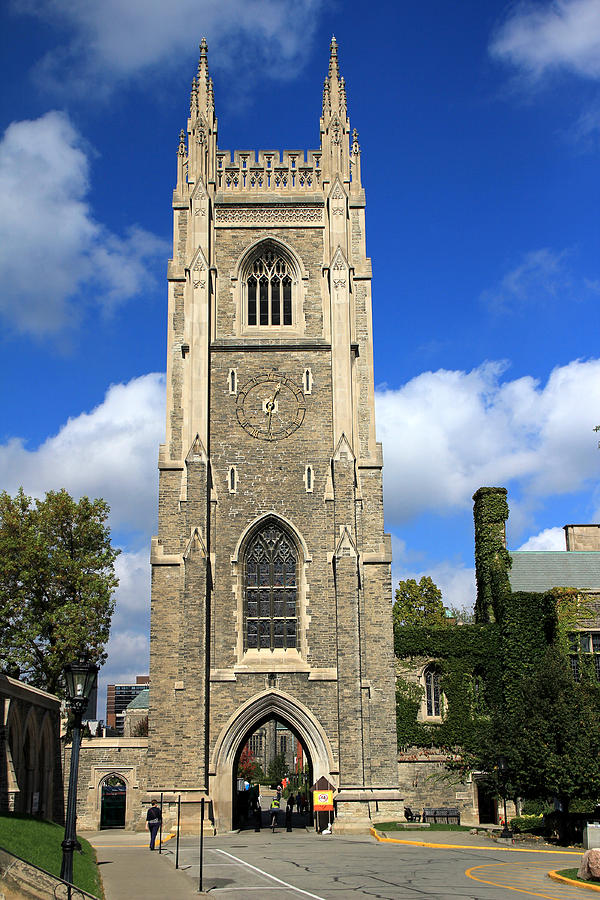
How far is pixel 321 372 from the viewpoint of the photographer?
1341 inches

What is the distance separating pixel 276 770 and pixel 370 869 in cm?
6111

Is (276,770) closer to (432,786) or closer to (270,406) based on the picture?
(432,786)

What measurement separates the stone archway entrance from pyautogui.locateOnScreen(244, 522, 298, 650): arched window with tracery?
6.35ft

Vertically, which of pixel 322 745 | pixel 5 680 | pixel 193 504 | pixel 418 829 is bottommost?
pixel 418 829

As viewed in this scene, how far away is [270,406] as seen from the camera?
33.7 metres

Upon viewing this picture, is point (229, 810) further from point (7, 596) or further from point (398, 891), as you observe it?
point (398, 891)

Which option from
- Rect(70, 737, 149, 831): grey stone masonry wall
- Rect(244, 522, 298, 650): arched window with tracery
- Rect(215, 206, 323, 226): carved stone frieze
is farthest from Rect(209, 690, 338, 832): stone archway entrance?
Rect(215, 206, 323, 226): carved stone frieze

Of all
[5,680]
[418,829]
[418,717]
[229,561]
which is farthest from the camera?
[418,717]

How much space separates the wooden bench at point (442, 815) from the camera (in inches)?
1231

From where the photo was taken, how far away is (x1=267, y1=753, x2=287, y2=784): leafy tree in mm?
75562

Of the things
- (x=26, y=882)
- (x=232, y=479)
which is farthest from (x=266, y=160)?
(x=26, y=882)

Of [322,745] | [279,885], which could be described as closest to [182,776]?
[322,745]

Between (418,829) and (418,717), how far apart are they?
6.61 meters

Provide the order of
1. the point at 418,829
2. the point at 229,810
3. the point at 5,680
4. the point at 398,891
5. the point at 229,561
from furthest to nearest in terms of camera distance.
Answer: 1. the point at 229,561
2. the point at 229,810
3. the point at 418,829
4. the point at 5,680
5. the point at 398,891
